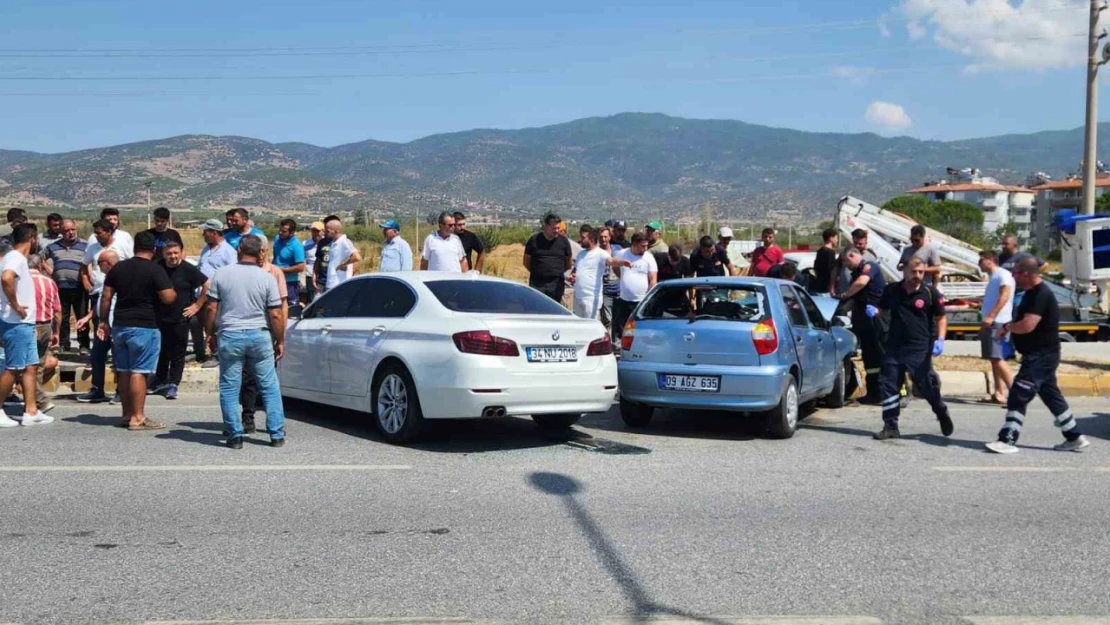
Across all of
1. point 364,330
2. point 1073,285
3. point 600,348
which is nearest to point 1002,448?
point 600,348

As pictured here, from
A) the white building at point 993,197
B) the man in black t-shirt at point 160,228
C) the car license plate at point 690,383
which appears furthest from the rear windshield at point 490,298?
the white building at point 993,197

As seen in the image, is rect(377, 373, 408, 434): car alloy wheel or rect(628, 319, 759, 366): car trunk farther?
rect(628, 319, 759, 366): car trunk

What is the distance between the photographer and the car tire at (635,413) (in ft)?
34.1

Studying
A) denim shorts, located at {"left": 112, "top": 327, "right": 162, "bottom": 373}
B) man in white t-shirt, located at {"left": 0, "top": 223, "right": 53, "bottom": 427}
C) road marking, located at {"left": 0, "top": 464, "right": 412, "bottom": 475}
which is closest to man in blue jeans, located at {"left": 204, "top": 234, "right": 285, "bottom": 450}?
road marking, located at {"left": 0, "top": 464, "right": 412, "bottom": 475}

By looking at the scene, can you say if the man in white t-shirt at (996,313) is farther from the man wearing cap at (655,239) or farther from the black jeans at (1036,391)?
the man wearing cap at (655,239)

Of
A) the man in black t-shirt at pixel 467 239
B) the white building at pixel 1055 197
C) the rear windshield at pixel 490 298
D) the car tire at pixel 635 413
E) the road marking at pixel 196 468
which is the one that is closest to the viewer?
the road marking at pixel 196 468

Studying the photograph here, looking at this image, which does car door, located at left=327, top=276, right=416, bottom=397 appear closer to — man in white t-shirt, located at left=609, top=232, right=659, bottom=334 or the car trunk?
the car trunk

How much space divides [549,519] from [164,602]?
8.05ft

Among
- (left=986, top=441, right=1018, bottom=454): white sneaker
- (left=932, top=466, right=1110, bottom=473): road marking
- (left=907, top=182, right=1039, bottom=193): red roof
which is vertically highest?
(left=907, top=182, right=1039, bottom=193): red roof

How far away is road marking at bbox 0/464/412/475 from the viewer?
25.9 feet

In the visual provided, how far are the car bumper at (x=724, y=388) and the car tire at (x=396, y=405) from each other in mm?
2271

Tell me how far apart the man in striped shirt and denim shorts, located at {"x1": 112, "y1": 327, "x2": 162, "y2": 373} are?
96cm

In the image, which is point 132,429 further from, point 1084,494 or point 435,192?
point 435,192

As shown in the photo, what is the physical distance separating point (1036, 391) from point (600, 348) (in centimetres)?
381
